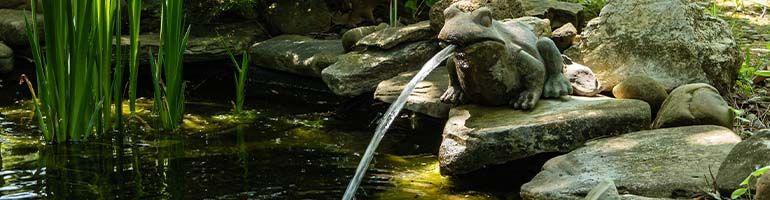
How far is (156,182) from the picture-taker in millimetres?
4211

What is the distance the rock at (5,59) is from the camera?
728cm

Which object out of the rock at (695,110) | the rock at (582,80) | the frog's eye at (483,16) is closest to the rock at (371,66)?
the rock at (582,80)

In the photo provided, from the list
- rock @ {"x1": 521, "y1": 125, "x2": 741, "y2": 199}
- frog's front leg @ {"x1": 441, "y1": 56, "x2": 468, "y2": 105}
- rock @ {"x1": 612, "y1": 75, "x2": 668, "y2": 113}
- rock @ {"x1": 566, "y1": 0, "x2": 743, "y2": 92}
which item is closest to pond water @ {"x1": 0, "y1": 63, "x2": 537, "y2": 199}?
frog's front leg @ {"x1": 441, "y1": 56, "x2": 468, "y2": 105}

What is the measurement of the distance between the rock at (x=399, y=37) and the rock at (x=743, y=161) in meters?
3.24

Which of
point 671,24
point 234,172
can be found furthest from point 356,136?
point 671,24

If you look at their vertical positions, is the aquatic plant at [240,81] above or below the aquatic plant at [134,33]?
below

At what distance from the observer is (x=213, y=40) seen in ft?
25.1

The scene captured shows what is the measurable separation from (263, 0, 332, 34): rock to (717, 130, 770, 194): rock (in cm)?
514

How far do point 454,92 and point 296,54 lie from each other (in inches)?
98.8

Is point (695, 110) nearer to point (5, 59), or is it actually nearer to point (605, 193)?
point (605, 193)

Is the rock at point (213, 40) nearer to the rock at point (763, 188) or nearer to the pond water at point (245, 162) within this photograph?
the pond water at point (245, 162)

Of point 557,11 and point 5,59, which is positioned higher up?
point 557,11

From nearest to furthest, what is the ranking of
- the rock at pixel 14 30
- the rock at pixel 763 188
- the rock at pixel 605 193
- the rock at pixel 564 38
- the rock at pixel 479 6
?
the rock at pixel 763 188, the rock at pixel 605 193, the rock at pixel 564 38, the rock at pixel 479 6, the rock at pixel 14 30

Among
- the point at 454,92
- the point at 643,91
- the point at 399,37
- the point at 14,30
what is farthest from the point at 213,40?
the point at 643,91
